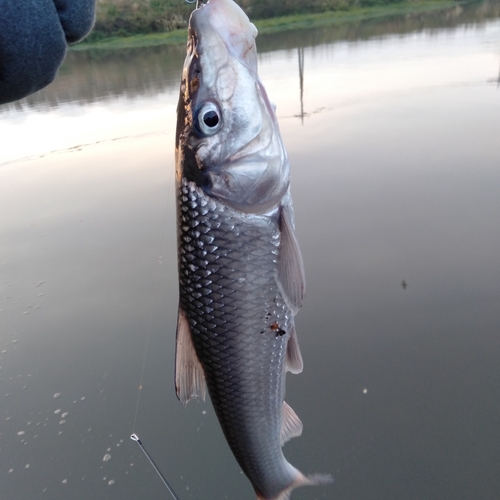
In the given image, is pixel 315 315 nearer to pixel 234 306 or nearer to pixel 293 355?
pixel 293 355

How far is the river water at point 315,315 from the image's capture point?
2.15 meters

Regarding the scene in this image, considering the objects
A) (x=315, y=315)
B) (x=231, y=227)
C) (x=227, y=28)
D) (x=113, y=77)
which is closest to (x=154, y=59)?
(x=113, y=77)

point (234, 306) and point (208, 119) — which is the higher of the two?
point (208, 119)

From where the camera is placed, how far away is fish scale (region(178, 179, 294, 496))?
3.76ft

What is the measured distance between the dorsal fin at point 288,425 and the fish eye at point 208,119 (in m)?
0.91

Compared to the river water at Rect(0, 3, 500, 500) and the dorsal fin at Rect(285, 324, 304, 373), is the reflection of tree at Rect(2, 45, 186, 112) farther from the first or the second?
the dorsal fin at Rect(285, 324, 304, 373)

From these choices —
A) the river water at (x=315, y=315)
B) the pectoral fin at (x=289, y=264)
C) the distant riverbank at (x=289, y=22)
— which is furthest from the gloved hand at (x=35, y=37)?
the distant riverbank at (x=289, y=22)

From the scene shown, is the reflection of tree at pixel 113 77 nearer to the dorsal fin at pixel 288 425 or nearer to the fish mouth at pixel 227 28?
the fish mouth at pixel 227 28

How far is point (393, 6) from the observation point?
2403 cm

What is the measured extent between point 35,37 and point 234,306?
77 centimetres

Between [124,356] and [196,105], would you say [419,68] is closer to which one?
[124,356]

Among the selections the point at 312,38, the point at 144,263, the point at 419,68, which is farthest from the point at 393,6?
the point at 144,263

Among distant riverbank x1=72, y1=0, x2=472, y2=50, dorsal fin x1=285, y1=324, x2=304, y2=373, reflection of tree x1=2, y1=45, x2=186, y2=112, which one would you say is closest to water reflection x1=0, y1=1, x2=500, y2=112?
reflection of tree x1=2, y1=45, x2=186, y2=112

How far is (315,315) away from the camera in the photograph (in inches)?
114
